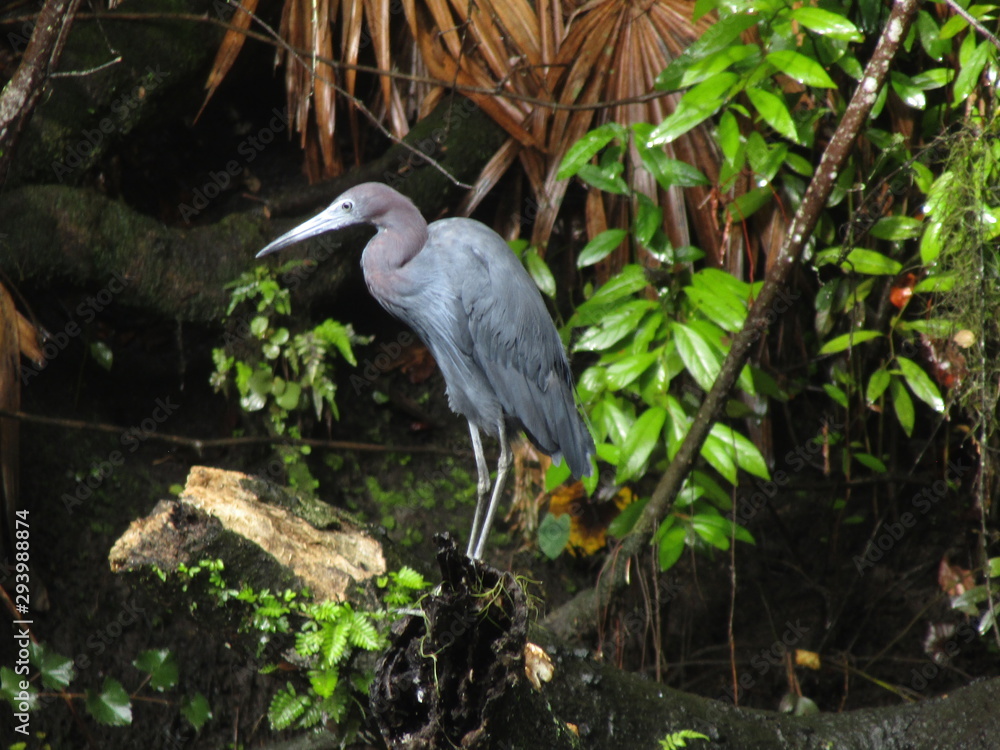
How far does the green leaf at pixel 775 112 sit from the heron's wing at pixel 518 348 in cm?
85

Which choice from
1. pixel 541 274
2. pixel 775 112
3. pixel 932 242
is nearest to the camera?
pixel 775 112

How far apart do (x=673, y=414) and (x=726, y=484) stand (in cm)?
99

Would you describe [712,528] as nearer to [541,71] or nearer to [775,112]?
[775,112]

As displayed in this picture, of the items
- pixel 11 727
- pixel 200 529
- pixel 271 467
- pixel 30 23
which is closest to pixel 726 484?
pixel 271 467

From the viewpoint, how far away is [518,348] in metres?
2.73

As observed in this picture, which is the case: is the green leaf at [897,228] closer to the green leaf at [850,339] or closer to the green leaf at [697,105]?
the green leaf at [850,339]

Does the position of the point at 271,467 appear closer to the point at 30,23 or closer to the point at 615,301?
the point at 615,301

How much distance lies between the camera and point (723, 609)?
385 cm

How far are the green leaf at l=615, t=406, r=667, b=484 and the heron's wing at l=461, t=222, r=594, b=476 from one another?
199 mm

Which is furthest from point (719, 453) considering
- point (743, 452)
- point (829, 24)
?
point (829, 24)

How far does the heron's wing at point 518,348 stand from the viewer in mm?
2684

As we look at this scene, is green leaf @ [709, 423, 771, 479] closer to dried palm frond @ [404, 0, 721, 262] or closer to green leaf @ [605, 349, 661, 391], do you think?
green leaf @ [605, 349, 661, 391]

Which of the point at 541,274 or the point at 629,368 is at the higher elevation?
the point at 541,274

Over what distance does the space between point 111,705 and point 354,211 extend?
1691 millimetres
